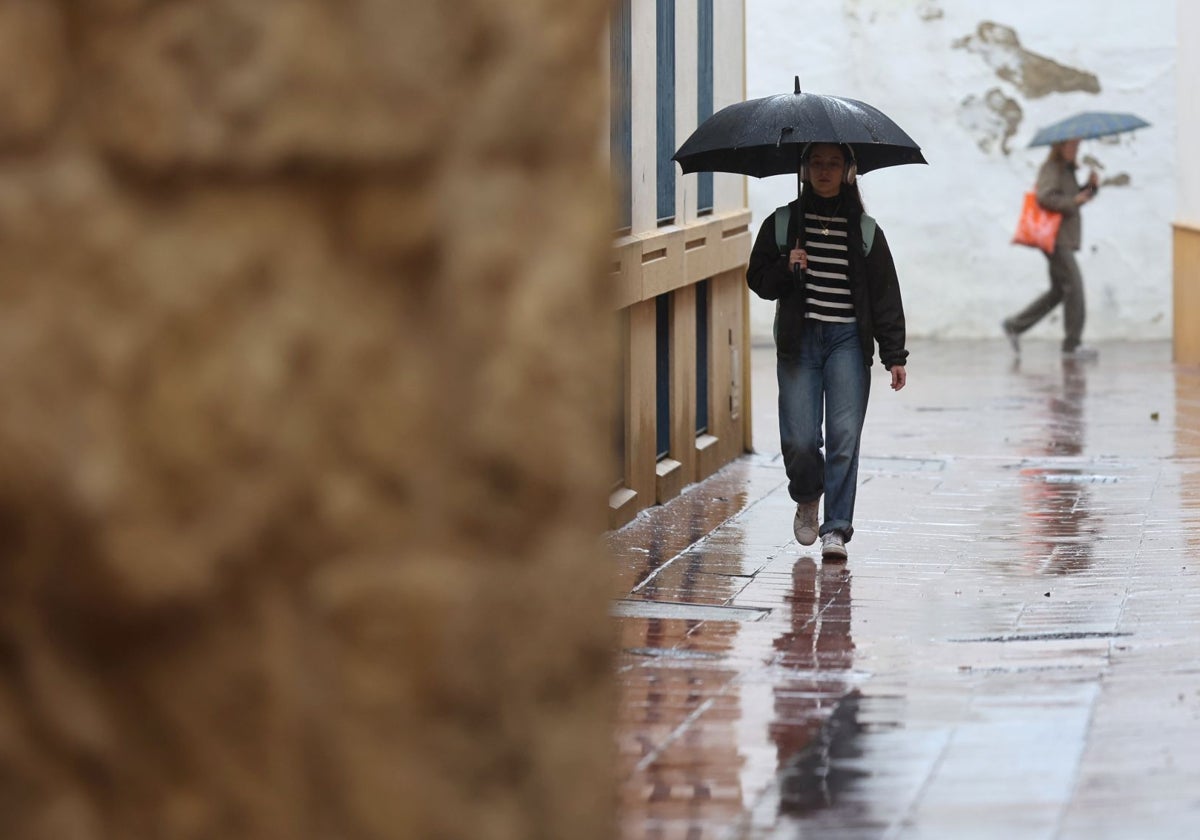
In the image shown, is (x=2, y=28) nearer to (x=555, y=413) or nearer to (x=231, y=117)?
(x=231, y=117)

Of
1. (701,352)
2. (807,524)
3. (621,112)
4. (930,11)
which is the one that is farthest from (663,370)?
(930,11)

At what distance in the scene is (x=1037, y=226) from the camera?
18797 mm

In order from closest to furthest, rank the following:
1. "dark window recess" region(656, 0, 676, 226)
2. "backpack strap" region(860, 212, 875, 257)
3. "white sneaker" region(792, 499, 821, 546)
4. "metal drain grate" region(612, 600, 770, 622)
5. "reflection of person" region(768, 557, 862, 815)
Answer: "reflection of person" region(768, 557, 862, 815)
"metal drain grate" region(612, 600, 770, 622)
"backpack strap" region(860, 212, 875, 257)
"white sneaker" region(792, 499, 821, 546)
"dark window recess" region(656, 0, 676, 226)

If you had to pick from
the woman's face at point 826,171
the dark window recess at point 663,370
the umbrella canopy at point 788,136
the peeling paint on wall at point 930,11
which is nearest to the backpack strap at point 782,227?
the woman's face at point 826,171

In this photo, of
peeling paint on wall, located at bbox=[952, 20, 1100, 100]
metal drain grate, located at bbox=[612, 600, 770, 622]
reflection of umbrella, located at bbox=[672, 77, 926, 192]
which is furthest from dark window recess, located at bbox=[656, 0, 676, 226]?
peeling paint on wall, located at bbox=[952, 20, 1100, 100]

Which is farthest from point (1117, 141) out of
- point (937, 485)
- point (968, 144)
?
point (937, 485)

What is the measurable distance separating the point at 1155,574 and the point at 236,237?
19.4 feet

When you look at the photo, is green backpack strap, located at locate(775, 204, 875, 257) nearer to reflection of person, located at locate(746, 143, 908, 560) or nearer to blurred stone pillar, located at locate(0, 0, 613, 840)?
reflection of person, located at locate(746, 143, 908, 560)

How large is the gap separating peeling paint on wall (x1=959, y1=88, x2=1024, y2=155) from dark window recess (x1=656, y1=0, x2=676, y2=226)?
1205 cm

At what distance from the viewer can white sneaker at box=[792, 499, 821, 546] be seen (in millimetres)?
8297

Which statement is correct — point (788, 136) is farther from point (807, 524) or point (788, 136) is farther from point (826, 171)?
point (807, 524)

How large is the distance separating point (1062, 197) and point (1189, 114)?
135cm

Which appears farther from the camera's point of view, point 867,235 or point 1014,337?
point 1014,337

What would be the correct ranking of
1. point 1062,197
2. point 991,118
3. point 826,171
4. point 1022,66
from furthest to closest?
point 991,118
point 1022,66
point 1062,197
point 826,171
